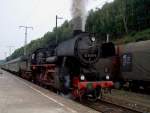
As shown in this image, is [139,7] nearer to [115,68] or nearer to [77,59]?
[115,68]

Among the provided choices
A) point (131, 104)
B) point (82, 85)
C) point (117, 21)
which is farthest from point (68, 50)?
point (117, 21)

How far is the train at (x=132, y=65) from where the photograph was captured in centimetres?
2196

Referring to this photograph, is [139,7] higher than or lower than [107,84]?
higher

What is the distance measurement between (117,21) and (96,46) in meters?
39.2

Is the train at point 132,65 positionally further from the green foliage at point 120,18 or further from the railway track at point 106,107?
the green foliage at point 120,18

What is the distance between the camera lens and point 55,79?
1972cm

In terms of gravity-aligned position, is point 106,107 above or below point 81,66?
below

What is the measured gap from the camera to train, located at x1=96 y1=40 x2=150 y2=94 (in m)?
22.0

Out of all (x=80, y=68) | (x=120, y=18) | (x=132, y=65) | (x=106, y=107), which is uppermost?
(x=120, y=18)

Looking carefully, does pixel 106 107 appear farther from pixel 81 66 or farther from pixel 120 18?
pixel 120 18

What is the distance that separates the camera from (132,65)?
23.6 m

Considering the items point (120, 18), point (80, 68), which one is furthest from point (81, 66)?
point (120, 18)

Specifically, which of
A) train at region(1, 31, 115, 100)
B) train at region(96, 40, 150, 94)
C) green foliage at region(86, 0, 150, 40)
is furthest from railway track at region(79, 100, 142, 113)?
green foliage at region(86, 0, 150, 40)

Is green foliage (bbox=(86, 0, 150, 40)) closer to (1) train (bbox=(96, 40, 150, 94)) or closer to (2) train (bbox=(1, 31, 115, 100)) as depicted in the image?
(1) train (bbox=(96, 40, 150, 94))
